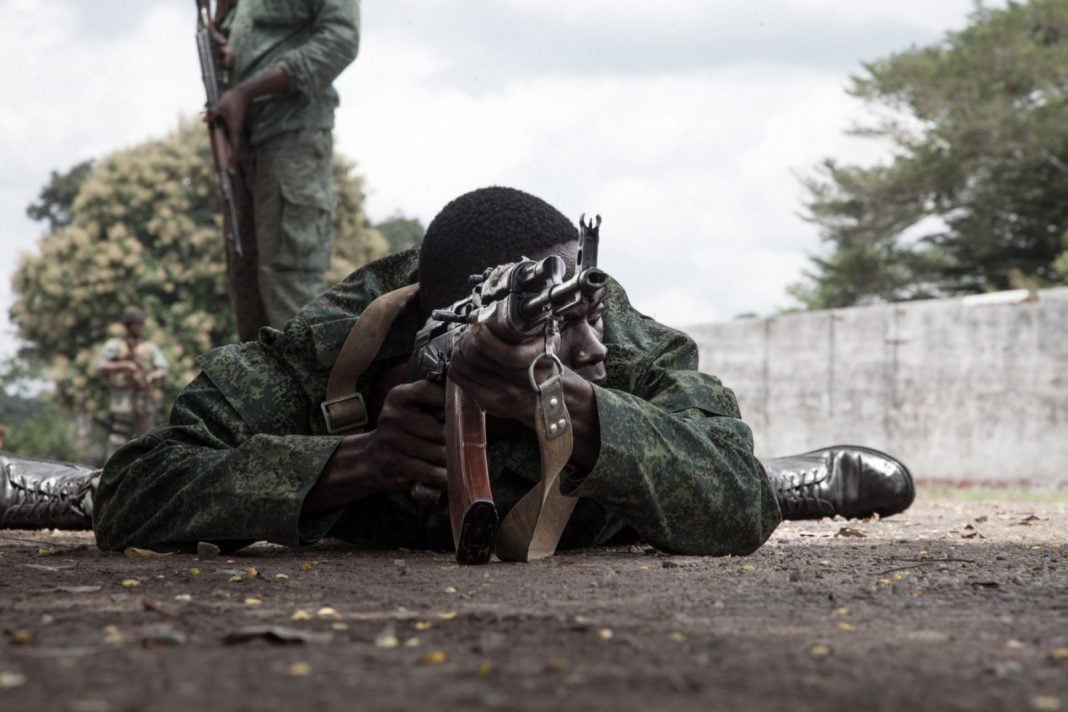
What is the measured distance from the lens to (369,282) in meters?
3.28

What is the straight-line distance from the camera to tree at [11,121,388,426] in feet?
59.5

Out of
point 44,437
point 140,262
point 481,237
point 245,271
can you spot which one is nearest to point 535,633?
point 481,237

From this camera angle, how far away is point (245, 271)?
19.0 feet

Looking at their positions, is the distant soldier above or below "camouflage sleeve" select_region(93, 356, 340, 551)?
above

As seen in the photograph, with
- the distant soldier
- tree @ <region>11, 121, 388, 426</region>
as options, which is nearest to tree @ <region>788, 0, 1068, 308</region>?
tree @ <region>11, 121, 388, 426</region>

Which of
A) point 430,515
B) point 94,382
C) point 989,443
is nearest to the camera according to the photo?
point 430,515

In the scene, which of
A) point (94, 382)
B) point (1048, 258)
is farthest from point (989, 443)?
point (94, 382)

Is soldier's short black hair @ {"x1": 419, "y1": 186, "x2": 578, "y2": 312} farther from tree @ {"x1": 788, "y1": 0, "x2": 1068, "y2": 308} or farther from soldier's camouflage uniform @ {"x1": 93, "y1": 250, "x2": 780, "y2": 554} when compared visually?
tree @ {"x1": 788, "y1": 0, "x2": 1068, "y2": 308}

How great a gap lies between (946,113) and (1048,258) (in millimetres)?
A: 2942

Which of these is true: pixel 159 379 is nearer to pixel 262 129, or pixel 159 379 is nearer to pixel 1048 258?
pixel 262 129

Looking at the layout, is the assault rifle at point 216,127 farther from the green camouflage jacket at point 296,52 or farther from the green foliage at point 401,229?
the green foliage at point 401,229

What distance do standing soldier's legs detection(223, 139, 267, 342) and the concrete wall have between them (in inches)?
251

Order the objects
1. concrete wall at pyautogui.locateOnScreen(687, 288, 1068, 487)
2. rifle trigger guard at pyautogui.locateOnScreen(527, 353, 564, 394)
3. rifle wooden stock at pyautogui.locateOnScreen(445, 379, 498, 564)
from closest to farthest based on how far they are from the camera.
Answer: rifle trigger guard at pyautogui.locateOnScreen(527, 353, 564, 394)
rifle wooden stock at pyautogui.locateOnScreen(445, 379, 498, 564)
concrete wall at pyautogui.locateOnScreen(687, 288, 1068, 487)

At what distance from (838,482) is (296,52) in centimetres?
298
